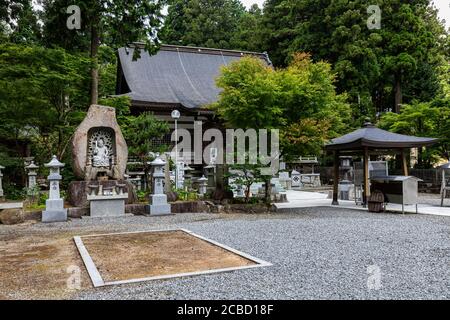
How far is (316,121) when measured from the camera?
9195 mm

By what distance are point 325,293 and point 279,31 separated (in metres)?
22.4

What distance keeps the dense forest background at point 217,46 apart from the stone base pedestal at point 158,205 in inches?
123

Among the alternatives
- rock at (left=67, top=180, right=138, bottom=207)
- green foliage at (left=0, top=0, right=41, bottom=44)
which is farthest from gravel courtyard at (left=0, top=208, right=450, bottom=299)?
green foliage at (left=0, top=0, right=41, bottom=44)

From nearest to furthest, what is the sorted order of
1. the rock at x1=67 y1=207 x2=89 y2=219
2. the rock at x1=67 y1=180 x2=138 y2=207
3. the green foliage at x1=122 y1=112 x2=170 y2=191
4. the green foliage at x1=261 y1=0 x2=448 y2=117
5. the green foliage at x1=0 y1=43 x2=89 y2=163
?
the rock at x1=67 y1=207 x2=89 y2=219
the rock at x1=67 y1=180 x2=138 y2=207
the green foliage at x1=0 y1=43 x2=89 y2=163
the green foliage at x1=122 y1=112 x2=170 y2=191
the green foliage at x1=261 y1=0 x2=448 y2=117

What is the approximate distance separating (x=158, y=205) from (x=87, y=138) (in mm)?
2416

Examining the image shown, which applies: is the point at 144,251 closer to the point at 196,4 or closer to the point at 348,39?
the point at 348,39

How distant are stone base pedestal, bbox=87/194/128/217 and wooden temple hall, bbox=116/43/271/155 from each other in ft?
21.5

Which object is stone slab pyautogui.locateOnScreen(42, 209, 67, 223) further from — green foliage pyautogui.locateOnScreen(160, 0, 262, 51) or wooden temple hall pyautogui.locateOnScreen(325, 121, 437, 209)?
green foliage pyautogui.locateOnScreen(160, 0, 262, 51)

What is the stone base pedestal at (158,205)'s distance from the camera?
8.83 meters

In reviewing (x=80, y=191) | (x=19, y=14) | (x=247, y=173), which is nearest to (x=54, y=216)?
(x=80, y=191)

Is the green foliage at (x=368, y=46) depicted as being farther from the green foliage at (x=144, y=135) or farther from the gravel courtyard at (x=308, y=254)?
the gravel courtyard at (x=308, y=254)

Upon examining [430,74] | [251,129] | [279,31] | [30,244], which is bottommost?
[30,244]

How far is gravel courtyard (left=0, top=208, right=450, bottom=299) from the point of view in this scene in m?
3.22
